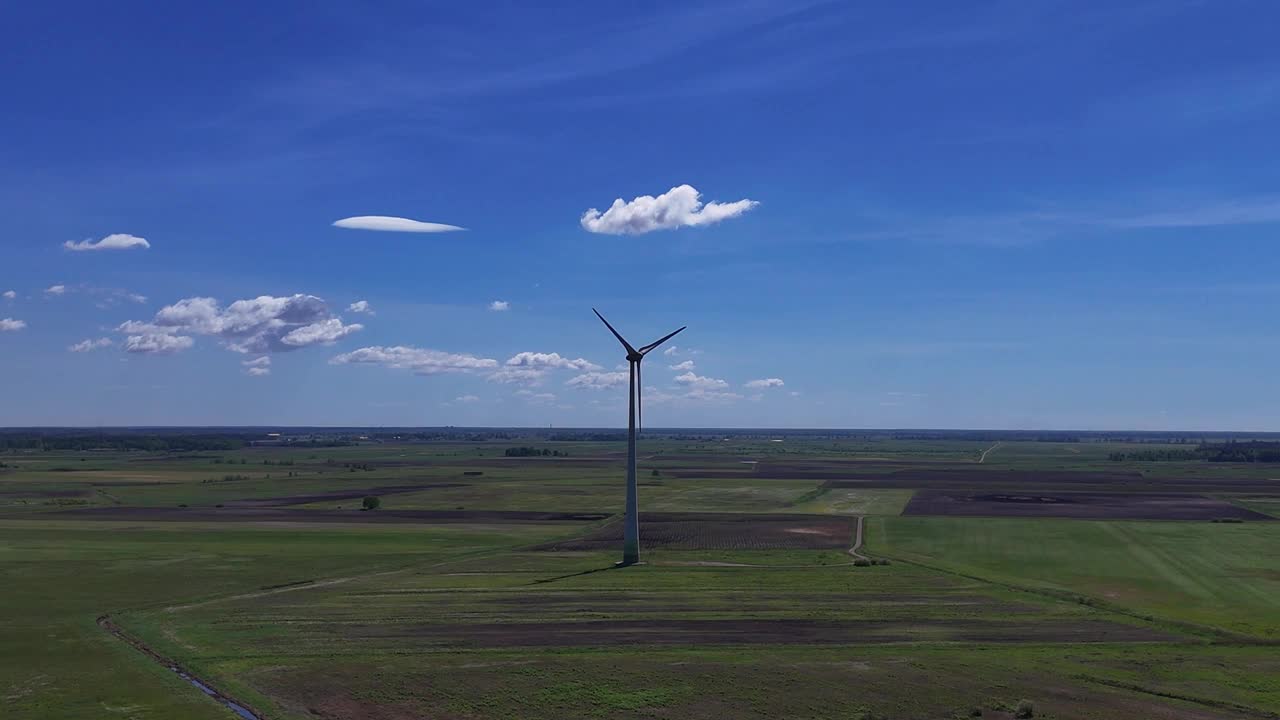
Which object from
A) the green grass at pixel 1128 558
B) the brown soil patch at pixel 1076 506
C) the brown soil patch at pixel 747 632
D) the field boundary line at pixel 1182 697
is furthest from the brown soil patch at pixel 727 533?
the field boundary line at pixel 1182 697

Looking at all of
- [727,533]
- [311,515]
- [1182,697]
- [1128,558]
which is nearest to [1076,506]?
[1128,558]

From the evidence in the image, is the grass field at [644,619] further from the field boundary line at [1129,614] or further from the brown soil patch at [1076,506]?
the brown soil patch at [1076,506]

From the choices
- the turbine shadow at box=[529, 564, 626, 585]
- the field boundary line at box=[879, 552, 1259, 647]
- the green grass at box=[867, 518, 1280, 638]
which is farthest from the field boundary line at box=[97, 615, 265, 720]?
the green grass at box=[867, 518, 1280, 638]

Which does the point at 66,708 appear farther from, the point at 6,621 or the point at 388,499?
the point at 388,499

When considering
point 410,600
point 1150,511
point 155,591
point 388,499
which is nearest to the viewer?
point 410,600

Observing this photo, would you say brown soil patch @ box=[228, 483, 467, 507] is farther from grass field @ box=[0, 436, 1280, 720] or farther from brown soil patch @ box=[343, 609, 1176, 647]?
brown soil patch @ box=[343, 609, 1176, 647]

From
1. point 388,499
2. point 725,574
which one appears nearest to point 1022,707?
point 725,574
